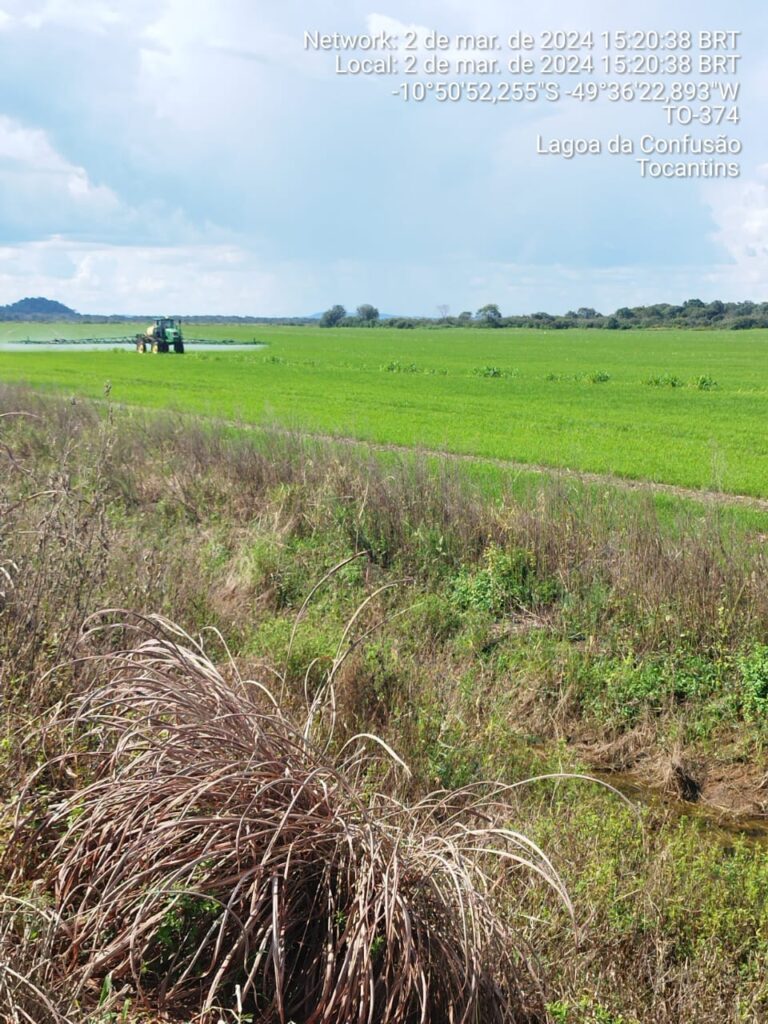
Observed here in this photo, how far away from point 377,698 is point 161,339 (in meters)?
66.4

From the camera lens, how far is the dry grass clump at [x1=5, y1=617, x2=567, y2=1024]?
2816mm

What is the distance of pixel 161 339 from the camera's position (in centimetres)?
6988

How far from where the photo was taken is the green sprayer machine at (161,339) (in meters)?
69.6

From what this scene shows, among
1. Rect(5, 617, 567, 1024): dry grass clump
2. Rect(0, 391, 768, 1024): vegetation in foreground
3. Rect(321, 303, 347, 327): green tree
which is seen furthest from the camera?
Rect(321, 303, 347, 327): green tree

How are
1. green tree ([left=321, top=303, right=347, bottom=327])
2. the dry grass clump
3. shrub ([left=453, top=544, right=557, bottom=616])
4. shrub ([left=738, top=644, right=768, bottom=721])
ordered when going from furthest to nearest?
green tree ([left=321, top=303, right=347, bottom=327]) < shrub ([left=453, top=544, right=557, bottom=616]) < shrub ([left=738, top=644, right=768, bottom=721]) < the dry grass clump

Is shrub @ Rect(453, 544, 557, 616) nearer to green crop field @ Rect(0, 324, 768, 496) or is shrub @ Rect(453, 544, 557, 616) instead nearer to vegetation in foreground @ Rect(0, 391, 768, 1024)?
vegetation in foreground @ Rect(0, 391, 768, 1024)

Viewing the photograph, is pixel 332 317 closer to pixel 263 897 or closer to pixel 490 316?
pixel 490 316

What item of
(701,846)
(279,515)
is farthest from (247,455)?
(701,846)

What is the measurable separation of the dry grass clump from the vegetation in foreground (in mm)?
20

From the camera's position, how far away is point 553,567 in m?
9.33

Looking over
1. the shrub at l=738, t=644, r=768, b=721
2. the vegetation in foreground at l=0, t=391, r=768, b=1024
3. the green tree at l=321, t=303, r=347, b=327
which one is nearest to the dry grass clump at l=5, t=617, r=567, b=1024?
the vegetation in foreground at l=0, t=391, r=768, b=1024

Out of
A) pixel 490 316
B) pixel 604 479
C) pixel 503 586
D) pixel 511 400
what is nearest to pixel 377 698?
pixel 503 586

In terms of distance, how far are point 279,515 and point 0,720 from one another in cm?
698

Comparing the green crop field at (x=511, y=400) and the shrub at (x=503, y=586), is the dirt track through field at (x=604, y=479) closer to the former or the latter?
the green crop field at (x=511, y=400)
